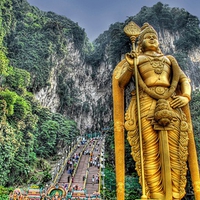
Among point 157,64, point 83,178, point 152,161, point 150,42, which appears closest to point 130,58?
point 157,64

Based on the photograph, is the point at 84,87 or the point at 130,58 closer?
the point at 130,58

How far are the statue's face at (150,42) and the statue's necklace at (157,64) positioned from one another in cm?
21

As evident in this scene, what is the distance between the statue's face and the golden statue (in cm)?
1

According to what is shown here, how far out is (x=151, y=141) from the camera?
302 centimetres

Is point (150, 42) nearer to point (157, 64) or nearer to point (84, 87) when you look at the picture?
point (157, 64)

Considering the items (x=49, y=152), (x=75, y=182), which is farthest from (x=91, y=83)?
(x=75, y=182)

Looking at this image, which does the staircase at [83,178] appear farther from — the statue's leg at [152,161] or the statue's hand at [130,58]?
the statue's hand at [130,58]

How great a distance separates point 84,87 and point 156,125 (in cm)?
3044

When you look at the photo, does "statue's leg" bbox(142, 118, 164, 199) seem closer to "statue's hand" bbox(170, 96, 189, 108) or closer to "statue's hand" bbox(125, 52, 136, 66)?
"statue's hand" bbox(170, 96, 189, 108)

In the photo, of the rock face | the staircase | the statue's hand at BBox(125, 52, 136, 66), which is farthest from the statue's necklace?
the rock face

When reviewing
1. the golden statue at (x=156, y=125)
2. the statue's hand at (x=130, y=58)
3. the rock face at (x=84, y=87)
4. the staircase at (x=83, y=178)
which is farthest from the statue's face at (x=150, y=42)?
the rock face at (x=84, y=87)

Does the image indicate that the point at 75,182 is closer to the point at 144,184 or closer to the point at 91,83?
the point at 144,184

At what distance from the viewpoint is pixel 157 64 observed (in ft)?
11.0

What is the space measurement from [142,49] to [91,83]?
30.9 m
